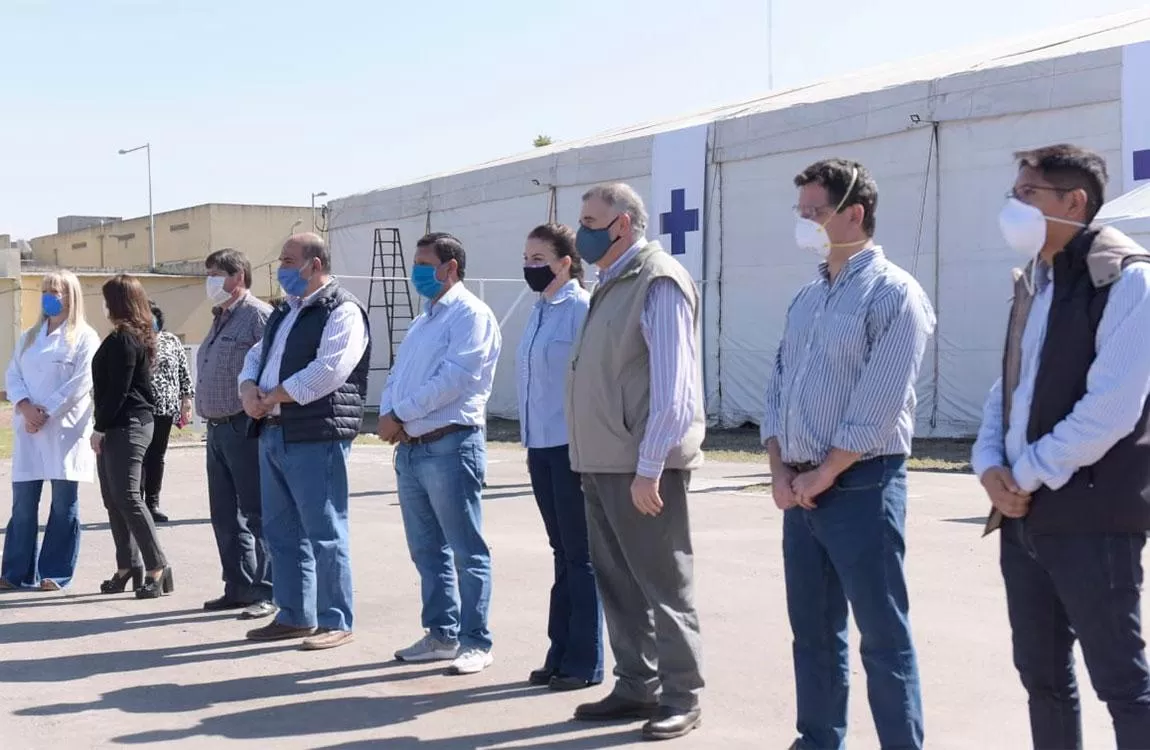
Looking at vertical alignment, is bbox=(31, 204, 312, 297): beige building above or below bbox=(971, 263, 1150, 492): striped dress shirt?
above

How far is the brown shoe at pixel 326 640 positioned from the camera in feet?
20.9

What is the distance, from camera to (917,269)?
18406 mm

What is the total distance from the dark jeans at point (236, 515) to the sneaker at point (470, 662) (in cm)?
190

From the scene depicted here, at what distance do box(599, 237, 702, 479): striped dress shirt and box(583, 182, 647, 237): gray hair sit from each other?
0.38 meters

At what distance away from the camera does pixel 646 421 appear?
481cm

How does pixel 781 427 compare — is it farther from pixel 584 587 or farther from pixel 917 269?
pixel 917 269

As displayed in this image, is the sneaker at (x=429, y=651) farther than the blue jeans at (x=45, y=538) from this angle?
No

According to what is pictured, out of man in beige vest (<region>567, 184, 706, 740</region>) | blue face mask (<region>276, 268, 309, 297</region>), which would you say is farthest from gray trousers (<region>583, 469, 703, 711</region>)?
blue face mask (<region>276, 268, 309, 297</region>)

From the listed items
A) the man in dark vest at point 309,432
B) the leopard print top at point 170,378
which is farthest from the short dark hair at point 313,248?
the leopard print top at point 170,378

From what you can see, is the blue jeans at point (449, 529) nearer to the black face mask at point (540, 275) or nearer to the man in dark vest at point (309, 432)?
the man in dark vest at point (309, 432)

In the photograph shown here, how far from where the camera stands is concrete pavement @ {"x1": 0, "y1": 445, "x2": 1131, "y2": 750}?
197 inches

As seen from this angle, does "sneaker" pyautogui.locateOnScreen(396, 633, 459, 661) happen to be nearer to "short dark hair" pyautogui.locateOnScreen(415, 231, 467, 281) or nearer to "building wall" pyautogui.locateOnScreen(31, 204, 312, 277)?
"short dark hair" pyautogui.locateOnScreen(415, 231, 467, 281)

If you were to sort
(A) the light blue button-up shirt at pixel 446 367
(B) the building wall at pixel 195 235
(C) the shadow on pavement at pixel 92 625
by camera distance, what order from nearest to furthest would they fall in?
(A) the light blue button-up shirt at pixel 446 367 < (C) the shadow on pavement at pixel 92 625 < (B) the building wall at pixel 195 235

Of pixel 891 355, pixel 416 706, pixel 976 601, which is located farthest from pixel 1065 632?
pixel 976 601
